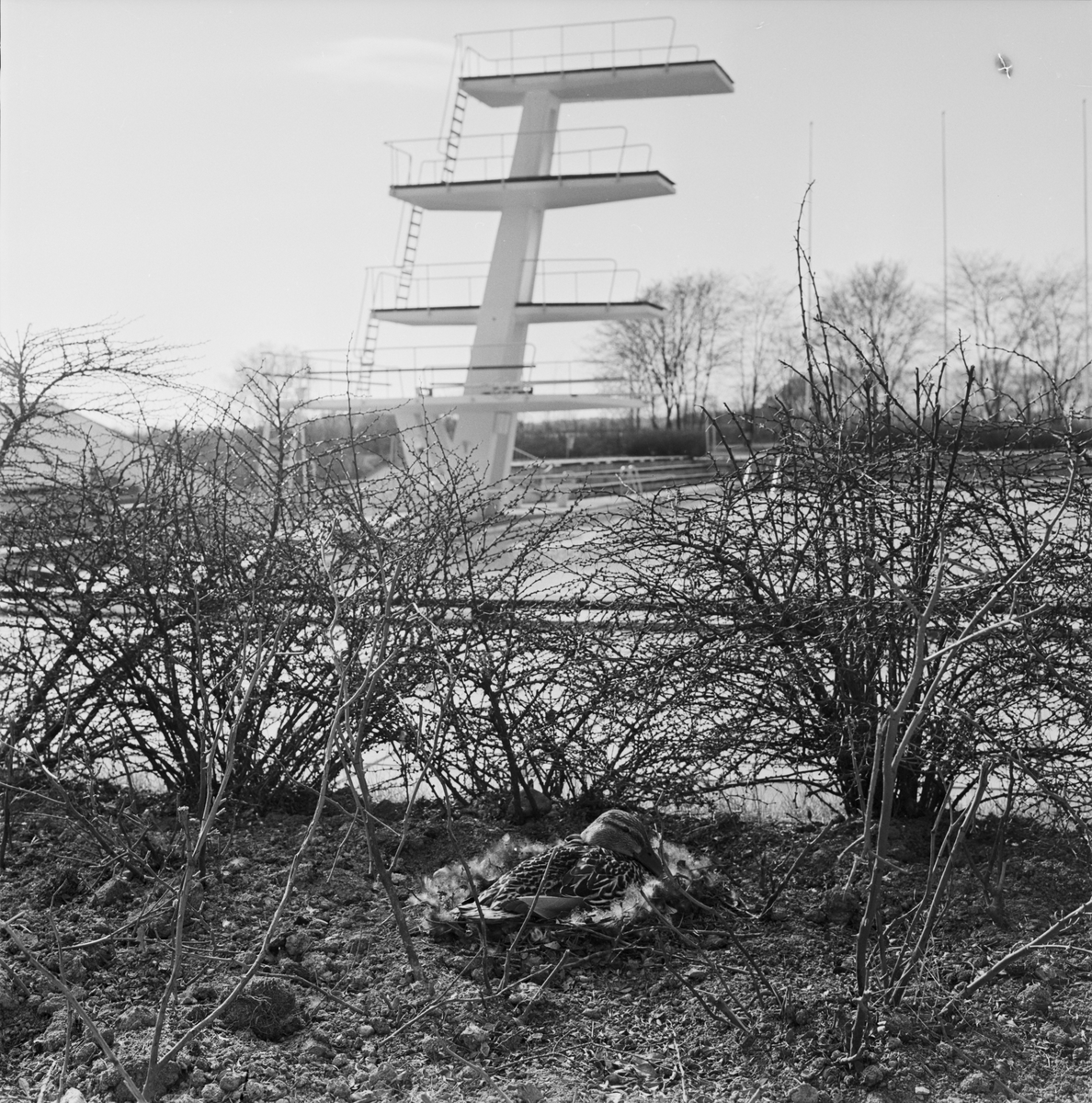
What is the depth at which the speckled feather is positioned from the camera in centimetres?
355

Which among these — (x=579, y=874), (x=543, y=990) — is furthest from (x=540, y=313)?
(x=543, y=990)

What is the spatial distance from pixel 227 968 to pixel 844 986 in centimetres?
158

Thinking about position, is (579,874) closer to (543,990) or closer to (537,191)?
(543,990)

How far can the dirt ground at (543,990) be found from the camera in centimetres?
283

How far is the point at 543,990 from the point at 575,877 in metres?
0.43

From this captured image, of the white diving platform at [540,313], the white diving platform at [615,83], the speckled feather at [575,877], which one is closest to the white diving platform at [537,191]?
the white diving platform at [615,83]

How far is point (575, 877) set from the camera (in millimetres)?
A: 3582

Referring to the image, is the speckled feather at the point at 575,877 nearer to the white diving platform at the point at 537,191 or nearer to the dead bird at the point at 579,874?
the dead bird at the point at 579,874

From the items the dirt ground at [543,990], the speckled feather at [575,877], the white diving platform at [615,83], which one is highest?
the white diving platform at [615,83]

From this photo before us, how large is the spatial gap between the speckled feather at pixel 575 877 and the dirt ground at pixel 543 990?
10 cm

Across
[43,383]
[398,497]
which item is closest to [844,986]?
[398,497]

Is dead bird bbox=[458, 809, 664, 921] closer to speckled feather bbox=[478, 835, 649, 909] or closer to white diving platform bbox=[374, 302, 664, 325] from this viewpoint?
speckled feather bbox=[478, 835, 649, 909]

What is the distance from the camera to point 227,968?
3.32 metres

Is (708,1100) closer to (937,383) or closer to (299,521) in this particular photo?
(937,383)
